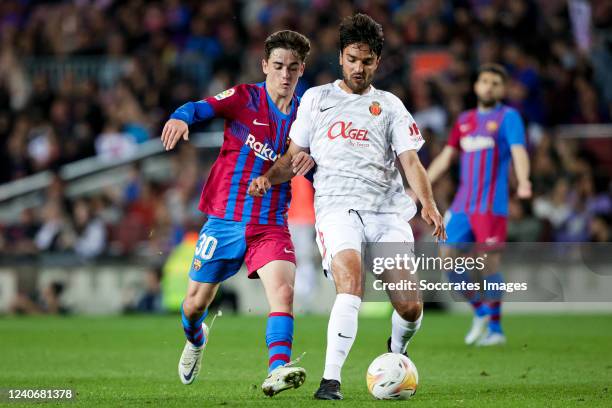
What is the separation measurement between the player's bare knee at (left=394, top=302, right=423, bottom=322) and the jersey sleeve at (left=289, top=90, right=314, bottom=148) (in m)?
1.18

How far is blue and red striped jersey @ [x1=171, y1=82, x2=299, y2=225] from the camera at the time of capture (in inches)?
308

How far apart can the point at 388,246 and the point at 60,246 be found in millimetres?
10475

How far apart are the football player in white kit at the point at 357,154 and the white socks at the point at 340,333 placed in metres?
0.24

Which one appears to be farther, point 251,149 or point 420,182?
point 251,149

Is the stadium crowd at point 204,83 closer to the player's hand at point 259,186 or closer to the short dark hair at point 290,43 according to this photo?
the short dark hair at point 290,43

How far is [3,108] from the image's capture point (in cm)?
1984

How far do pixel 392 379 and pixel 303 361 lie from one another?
3.06 m

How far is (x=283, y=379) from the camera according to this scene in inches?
266

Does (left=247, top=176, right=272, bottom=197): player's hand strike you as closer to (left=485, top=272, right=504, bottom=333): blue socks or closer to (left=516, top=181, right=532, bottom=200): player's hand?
(left=516, top=181, right=532, bottom=200): player's hand

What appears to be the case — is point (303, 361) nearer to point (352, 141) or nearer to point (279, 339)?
point (279, 339)

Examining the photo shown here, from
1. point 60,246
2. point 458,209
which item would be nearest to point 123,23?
point 60,246

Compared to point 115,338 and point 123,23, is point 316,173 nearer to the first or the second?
point 115,338

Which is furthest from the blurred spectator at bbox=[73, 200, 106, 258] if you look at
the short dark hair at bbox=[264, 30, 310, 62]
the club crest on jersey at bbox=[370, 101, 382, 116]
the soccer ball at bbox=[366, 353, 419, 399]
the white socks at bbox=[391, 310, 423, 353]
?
the soccer ball at bbox=[366, 353, 419, 399]

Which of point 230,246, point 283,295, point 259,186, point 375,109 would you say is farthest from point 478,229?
point 259,186
